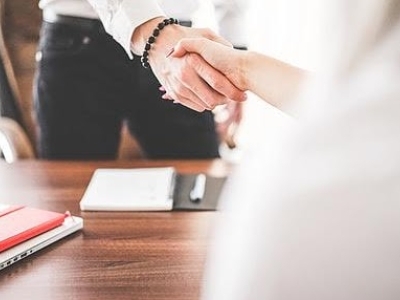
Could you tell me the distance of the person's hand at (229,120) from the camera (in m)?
1.64

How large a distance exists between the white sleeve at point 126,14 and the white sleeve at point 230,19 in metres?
0.35

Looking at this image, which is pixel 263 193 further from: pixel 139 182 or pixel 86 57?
pixel 86 57

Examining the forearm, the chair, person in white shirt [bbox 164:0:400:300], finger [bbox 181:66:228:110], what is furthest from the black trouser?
person in white shirt [bbox 164:0:400:300]

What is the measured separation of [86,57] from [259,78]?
55cm

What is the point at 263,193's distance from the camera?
1.68 ft

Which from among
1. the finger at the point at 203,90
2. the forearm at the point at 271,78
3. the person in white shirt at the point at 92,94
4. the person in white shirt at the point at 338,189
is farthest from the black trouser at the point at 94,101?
the person in white shirt at the point at 338,189

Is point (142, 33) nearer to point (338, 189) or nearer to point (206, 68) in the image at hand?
point (206, 68)

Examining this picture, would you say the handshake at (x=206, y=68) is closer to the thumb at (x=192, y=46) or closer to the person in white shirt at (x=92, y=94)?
the thumb at (x=192, y=46)

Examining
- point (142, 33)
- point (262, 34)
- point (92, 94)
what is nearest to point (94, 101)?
point (92, 94)

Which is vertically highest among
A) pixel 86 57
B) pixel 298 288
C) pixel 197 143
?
pixel 298 288

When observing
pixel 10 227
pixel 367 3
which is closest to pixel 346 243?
pixel 367 3

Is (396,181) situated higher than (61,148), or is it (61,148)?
(396,181)

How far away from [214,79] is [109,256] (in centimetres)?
38

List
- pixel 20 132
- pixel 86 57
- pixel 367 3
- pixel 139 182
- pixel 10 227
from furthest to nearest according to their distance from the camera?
pixel 20 132 < pixel 86 57 < pixel 139 182 < pixel 10 227 < pixel 367 3
